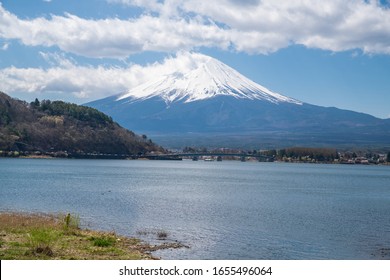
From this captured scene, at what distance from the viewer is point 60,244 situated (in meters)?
21.5

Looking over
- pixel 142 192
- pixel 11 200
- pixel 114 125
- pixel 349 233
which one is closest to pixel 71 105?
pixel 114 125

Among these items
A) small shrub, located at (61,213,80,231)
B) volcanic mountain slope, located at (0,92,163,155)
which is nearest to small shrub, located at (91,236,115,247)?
small shrub, located at (61,213,80,231)

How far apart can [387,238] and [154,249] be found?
45.1ft

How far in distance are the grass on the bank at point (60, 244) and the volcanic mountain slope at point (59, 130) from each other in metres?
113

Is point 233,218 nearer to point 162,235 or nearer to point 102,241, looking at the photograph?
point 162,235

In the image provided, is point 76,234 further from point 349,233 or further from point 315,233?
point 349,233

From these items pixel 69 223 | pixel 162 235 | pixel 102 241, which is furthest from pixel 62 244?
pixel 162 235

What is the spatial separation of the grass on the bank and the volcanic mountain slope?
372 feet

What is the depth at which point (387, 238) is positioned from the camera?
3080 cm

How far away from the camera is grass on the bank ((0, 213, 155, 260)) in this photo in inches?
747

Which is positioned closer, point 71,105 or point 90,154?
point 90,154

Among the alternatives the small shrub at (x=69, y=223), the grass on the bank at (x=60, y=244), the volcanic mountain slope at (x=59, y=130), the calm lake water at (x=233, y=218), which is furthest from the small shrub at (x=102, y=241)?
the volcanic mountain slope at (x=59, y=130)

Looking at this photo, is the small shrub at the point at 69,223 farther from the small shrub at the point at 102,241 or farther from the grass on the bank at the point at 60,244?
the small shrub at the point at 102,241

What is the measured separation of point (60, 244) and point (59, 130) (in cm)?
13014
